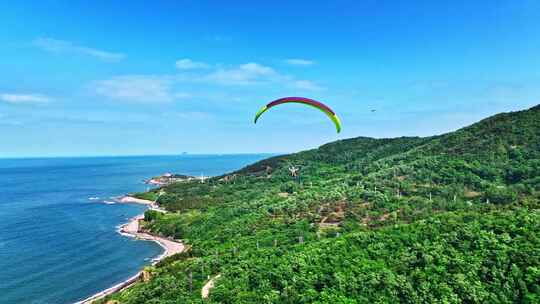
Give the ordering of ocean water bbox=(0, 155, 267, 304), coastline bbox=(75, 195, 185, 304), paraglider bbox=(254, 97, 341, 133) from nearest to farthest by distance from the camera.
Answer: paraglider bbox=(254, 97, 341, 133)
coastline bbox=(75, 195, 185, 304)
ocean water bbox=(0, 155, 267, 304)

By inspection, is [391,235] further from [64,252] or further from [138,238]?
[64,252]

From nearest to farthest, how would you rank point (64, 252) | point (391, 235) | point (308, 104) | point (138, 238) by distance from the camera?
point (308, 104) < point (391, 235) < point (64, 252) < point (138, 238)

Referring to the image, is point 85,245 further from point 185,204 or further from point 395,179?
point 395,179

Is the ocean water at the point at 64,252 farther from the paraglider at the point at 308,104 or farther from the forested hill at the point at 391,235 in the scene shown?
the paraglider at the point at 308,104

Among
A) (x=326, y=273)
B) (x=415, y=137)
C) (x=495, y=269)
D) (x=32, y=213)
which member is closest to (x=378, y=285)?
(x=326, y=273)

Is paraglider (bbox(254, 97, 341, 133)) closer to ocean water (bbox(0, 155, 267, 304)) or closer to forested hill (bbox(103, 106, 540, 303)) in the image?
forested hill (bbox(103, 106, 540, 303))

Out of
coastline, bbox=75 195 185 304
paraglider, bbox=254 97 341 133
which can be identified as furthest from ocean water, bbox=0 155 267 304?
paraglider, bbox=254 97 341 133

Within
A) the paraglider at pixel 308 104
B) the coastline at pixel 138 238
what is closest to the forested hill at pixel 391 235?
the coastline at pixel 138 238

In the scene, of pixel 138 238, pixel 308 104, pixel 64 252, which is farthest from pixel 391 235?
pixel 64 252
